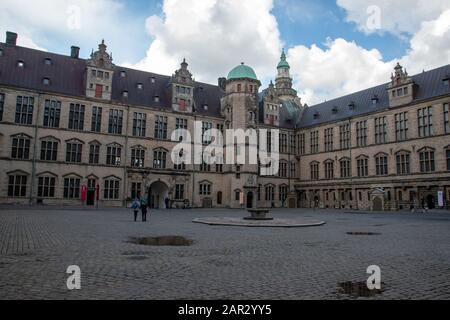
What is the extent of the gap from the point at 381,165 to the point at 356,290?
5003cm

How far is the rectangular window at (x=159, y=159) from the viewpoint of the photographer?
53.0m

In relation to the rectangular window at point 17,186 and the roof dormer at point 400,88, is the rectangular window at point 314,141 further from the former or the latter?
the rectangular window at point 17,186

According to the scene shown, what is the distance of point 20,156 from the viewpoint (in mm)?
44062

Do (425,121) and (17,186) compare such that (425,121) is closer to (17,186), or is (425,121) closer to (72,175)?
(72,175)

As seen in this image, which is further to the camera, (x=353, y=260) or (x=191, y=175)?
(x=191, y=175)

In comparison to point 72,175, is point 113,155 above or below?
above

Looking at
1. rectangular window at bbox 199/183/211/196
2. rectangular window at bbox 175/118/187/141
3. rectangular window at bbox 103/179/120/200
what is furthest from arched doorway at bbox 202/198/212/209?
rectangular window at bbox 103/179/120/200

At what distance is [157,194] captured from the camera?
56.0m

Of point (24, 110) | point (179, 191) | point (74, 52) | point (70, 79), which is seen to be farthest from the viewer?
point (179, 191)

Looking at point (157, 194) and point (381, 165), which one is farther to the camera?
point (157, 194)

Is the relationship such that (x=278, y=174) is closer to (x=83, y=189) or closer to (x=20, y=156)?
(x=83, y=189)

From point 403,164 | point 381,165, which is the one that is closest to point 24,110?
point 381,165

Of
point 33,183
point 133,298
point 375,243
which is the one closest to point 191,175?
point 33,183

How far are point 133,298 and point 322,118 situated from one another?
62.1 metres
